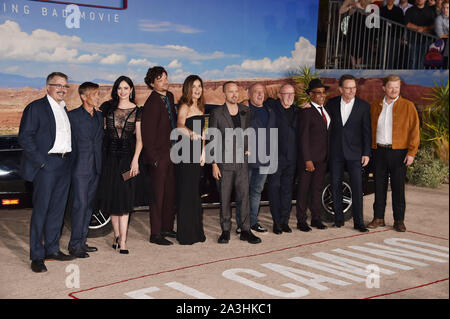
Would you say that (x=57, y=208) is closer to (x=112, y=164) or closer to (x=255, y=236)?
(x=112, y=164)

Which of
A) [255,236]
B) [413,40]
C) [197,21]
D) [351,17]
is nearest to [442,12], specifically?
[413,40]

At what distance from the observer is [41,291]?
15.1 ft

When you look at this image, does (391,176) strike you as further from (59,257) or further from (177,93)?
(177,93)

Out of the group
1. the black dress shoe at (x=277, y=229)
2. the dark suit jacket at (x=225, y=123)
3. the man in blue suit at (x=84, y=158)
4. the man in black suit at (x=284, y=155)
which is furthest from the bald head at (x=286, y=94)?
the man in blue suit at (x=84, y=158)

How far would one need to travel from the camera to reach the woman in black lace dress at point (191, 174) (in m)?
6.04

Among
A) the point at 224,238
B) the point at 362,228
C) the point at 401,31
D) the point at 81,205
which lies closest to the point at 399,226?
the point at 362,228

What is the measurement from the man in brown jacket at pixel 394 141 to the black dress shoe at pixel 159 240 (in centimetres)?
236

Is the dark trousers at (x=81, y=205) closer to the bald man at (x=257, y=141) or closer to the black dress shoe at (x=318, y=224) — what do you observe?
the bald man at (x=257, y=141)

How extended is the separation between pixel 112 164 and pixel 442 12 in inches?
338

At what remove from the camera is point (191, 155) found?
615cm

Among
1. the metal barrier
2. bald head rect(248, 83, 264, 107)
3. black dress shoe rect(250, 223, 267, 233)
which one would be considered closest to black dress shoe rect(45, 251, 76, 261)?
black dress shoe rect(250, 223, 267, 233)

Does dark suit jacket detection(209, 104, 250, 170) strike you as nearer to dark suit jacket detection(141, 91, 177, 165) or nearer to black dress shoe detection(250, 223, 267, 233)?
dark suit jacket detection(141, 91, 177, 165)

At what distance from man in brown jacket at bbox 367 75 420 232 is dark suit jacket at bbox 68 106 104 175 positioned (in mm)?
3068

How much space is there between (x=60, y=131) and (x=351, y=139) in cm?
321
